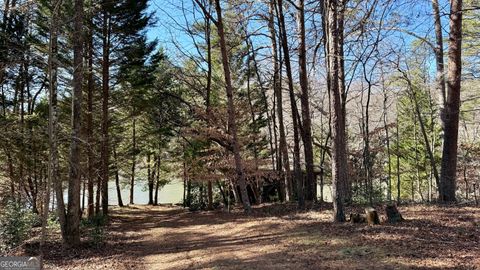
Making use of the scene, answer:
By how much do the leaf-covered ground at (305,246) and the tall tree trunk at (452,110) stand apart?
1.48 m

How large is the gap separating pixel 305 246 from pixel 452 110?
6.02m

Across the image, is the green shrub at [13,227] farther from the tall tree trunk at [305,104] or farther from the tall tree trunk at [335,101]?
the tall tree trunk at [305,104]

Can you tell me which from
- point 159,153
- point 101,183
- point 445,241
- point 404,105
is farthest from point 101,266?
point 404,105

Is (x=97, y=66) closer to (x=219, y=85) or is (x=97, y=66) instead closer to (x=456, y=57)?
(x=219, y=85)

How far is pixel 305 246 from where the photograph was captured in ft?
21.4

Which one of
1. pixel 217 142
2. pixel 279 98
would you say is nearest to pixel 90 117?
pixel 217 142

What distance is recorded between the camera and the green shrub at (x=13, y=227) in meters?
8.48

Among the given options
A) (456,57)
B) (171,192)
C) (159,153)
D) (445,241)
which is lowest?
(171,192)

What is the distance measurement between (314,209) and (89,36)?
10.1 m

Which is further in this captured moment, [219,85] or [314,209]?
[219,85]

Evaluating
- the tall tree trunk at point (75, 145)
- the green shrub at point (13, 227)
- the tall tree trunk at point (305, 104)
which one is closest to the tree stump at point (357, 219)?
the tall tree trunk at point (305, 104)

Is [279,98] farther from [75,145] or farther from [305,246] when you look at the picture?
[305,246]

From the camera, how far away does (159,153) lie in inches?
929

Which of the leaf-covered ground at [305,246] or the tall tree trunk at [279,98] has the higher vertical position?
the tall tree trunk at [279,98]
